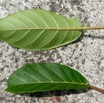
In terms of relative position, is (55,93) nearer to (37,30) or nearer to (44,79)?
(44,79)

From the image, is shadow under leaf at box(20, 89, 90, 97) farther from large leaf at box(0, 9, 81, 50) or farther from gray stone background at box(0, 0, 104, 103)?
large leaf at box(0, 9, 81, 50)

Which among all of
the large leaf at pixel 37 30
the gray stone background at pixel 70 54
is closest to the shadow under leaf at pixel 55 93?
the gray stone background at pixel 70 54

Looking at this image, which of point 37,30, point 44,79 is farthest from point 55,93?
point 37,30

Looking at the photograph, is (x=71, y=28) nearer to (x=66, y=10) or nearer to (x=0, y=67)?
(x=66, y=10)

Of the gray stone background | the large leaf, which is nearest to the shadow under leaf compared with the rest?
the gray stone background

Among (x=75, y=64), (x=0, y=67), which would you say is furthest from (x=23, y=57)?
(x=75, y=64)
